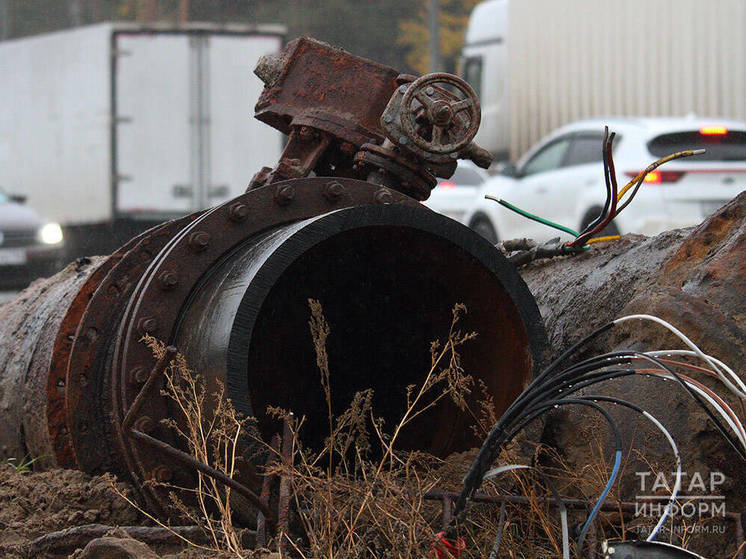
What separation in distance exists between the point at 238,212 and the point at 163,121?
48.1ft

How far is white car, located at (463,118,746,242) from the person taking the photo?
35.4ft

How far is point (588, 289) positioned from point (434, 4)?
22087mm

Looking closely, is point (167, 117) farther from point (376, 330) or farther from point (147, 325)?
point (147, 325)

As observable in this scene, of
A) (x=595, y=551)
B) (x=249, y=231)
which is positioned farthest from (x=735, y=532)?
(x=249, y=231)

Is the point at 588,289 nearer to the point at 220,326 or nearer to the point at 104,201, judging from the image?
the point at 220,326

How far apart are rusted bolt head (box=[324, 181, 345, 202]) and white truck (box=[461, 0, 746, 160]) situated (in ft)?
46.3

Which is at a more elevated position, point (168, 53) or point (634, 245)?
point (168, 53)

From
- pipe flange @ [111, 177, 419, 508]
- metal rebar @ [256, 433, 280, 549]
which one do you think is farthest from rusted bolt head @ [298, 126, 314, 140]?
metal rebar @ [256, 433, 280, 549]

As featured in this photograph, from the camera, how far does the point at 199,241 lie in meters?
3.77

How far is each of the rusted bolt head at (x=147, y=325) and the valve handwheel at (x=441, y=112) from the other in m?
1.14

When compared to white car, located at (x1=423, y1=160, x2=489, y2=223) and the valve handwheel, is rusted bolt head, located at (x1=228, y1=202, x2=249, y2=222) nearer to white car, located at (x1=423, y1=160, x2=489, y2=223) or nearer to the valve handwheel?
the valve handwheel

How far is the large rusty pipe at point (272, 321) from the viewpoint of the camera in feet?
11.8

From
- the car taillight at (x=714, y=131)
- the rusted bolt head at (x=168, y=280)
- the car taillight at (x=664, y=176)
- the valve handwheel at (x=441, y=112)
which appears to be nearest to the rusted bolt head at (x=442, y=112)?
the valve handwheel at (x=441, y=112)

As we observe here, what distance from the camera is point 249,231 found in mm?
3865
